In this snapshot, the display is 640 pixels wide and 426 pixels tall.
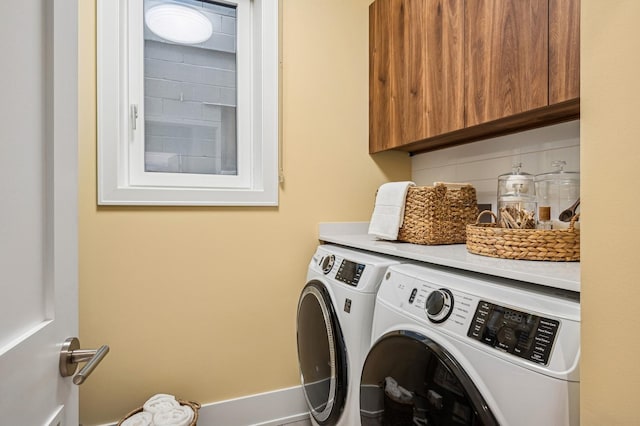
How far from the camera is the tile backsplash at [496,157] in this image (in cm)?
131

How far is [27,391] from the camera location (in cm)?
50

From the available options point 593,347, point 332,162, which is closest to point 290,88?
point 332,162

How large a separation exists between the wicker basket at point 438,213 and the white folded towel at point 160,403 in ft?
3.80

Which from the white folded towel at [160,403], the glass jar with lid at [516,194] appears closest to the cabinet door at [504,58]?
the glass jar with lid at [516,194]

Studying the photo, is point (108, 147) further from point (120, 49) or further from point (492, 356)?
point (492, 356)

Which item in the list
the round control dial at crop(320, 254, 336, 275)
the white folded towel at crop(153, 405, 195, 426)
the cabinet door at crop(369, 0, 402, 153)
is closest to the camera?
the white folded towel at crop(153, 405, 195, 426)

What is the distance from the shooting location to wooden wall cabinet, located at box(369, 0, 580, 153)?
1.07 metres

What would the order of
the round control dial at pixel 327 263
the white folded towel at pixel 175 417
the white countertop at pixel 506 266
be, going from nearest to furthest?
the white countertop at pixel 506 266, the white folded towel at pixel 175 417, the round control dial at pixel 327 263

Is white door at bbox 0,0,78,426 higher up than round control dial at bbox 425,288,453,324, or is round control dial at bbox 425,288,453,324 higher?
white door at bbox 0,0,78,426

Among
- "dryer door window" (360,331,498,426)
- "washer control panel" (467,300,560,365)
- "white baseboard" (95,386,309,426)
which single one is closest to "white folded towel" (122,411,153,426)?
"white baseboard" (95,386,309,426)

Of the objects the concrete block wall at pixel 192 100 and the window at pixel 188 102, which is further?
the concrete block wall at pixel 192 100

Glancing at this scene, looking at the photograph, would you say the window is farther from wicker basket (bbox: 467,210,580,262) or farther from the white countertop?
wicker basket (bbox: 467,210,580,262)

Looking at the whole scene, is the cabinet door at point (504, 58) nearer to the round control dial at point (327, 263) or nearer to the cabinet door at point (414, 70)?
the cabinet door at point (414, 70)

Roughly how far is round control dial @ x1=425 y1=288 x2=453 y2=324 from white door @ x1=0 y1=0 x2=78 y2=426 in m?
0.76
